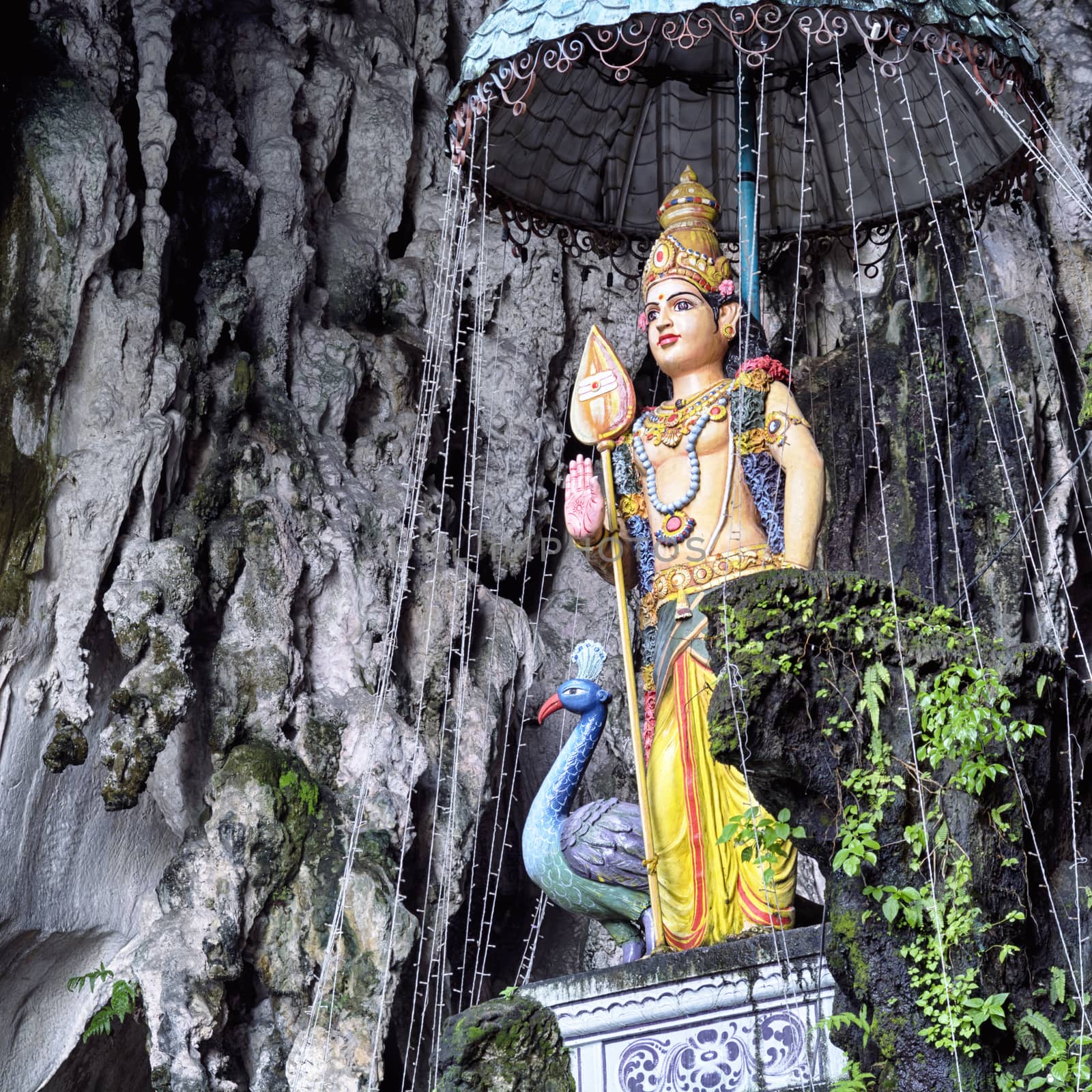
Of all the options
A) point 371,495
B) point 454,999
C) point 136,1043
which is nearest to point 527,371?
point 371,495

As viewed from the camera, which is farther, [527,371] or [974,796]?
[527,371]

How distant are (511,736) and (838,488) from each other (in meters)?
1.95

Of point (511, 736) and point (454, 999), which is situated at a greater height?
point (511, 736)

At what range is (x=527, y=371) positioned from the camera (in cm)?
774

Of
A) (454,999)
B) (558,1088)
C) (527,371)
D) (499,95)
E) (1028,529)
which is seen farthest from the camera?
(527,371)

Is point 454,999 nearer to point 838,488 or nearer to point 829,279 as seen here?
point 838,488

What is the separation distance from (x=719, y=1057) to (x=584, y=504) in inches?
69.9

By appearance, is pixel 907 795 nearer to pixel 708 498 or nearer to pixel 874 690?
pixel 874 690

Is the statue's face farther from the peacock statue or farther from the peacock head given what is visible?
the peacock statue

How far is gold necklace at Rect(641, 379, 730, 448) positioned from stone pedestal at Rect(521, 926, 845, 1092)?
65.0 inches

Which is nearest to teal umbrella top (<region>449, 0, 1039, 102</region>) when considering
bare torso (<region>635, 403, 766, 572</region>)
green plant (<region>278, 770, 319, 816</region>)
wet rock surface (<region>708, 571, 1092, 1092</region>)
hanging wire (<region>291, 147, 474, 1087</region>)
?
hanging wire (<region>291, 147, 474, 1087</region>)

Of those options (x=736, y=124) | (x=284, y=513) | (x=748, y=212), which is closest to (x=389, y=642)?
(x=284, y=513)

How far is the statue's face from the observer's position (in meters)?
5.04

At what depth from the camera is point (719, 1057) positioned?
13.1 feet
